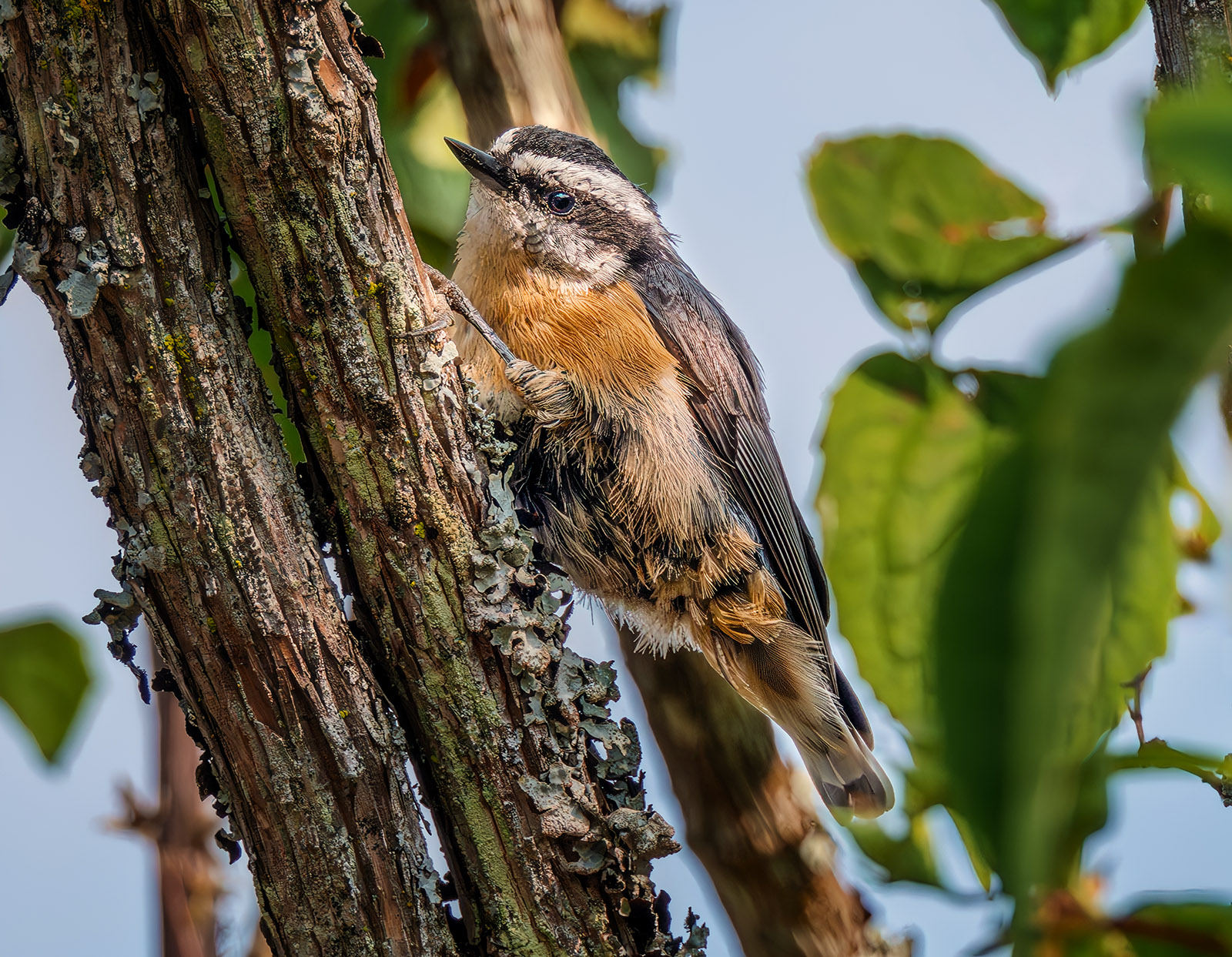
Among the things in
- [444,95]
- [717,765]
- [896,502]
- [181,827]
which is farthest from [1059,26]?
[181,827]

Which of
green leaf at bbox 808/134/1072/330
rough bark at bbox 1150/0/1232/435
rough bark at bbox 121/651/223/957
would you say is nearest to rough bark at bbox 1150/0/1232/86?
rough bark at bbox 1150/0/1232/435

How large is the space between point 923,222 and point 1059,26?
0.35 meters

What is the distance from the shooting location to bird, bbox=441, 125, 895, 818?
179 centimetres

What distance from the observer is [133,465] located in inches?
43.0

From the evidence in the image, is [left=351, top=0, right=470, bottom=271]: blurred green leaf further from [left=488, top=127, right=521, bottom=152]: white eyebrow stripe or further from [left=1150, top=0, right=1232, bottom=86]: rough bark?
[left=1150, top=0, right=1232, bottom=86]: rough bark

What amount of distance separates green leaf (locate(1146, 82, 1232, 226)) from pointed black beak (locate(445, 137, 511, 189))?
161cm

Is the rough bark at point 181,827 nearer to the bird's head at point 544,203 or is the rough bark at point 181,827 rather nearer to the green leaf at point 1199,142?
the bird's head at point 544,203

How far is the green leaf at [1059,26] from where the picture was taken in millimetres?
1052

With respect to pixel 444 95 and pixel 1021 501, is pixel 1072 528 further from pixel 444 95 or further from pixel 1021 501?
pixel 444 95

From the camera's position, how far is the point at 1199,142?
0.45m

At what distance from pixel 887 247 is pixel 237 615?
0.81m

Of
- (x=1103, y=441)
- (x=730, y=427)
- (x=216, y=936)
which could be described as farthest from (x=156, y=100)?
(x=216, y=936)

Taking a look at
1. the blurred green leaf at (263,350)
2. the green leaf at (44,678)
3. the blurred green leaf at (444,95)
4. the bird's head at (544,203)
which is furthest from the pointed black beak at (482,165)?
the green leaf at (44,678)

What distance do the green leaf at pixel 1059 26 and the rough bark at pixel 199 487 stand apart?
94cm
